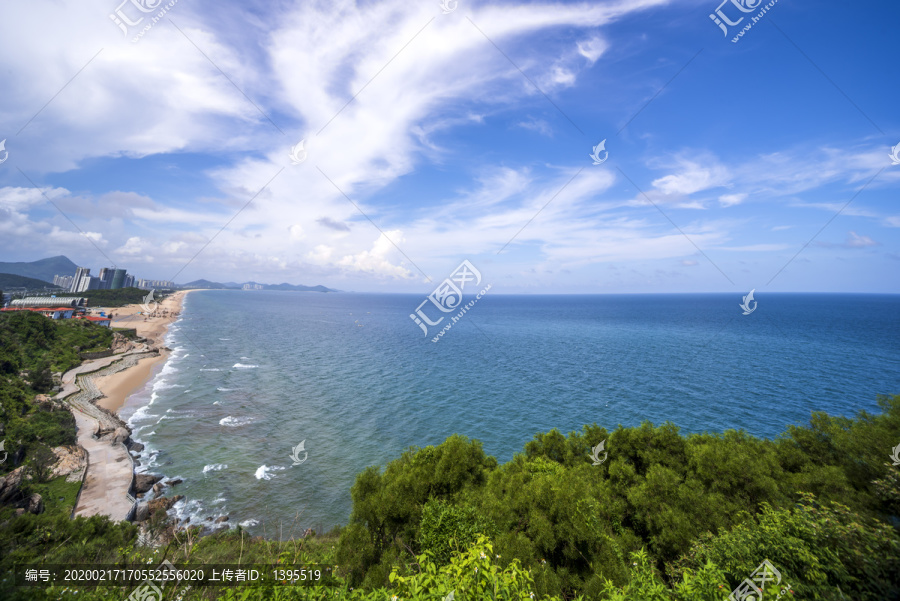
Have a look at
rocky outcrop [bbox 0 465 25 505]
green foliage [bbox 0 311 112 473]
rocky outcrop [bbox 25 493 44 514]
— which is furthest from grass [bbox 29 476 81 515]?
green foliage [bbox 0 311 112 473]

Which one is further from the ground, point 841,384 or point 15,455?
point 841,384

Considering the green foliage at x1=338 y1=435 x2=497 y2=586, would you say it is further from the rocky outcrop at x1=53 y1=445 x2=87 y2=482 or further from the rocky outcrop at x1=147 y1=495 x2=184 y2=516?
the rocky outcrop at x1=53 y1=445 x2=87 y2=482

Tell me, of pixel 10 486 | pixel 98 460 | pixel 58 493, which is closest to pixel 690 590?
pixel 10 486

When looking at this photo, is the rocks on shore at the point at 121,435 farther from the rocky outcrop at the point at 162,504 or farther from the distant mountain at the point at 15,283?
the distant mountain at the point at 15,283

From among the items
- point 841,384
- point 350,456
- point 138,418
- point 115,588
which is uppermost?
point 841,384

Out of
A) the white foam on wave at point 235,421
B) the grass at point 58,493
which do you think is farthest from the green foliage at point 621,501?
the white foam on wave at point 235,421

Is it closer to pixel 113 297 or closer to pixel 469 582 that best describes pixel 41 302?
pixel 113 297

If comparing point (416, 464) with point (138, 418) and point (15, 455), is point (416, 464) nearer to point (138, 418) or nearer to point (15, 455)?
point (15, 455)

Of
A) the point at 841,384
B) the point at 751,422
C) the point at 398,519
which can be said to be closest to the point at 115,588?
the point at 398,519

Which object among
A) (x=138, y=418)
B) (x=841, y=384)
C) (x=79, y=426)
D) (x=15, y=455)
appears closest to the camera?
(x=15, y=455)
